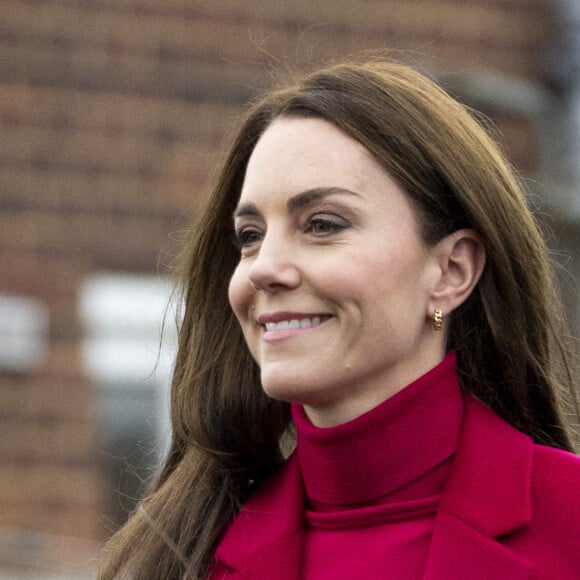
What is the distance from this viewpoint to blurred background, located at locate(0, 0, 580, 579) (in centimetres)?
718

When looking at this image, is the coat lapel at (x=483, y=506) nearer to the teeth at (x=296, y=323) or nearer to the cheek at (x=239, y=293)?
the teeth at (x=296, y=323)

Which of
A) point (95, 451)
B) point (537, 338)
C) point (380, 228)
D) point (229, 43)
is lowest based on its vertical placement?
point (95, 451)

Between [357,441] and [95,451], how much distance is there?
392 centimetres

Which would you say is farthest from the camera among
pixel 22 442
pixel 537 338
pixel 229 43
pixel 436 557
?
pixel 229 43

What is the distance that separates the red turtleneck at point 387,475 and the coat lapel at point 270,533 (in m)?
0.06

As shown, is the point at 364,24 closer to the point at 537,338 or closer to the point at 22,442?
the point at 22,442

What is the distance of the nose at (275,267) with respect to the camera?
134 inches

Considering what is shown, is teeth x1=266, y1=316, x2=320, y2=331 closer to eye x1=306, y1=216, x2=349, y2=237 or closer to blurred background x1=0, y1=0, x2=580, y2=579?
eye x1=306, y1=216, x2=349, y2=237

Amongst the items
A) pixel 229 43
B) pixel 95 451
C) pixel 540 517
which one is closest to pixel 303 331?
pixel 540 517

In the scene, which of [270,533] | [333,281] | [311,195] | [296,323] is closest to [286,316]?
[296,323]

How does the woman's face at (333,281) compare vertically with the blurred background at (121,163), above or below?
above

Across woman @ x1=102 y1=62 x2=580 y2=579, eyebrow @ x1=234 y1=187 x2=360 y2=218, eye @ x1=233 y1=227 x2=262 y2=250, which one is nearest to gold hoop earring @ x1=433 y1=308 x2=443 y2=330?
woman @ x1=102 y1=62 x2=580 y2=579

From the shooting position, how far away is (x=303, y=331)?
134 inches

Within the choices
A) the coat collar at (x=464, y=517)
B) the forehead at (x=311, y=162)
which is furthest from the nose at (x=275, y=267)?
the coat collar at (x=464, y=517)
